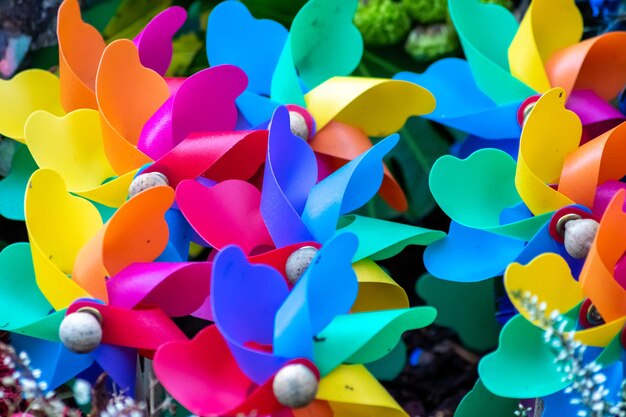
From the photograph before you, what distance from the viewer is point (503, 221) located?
742 mm

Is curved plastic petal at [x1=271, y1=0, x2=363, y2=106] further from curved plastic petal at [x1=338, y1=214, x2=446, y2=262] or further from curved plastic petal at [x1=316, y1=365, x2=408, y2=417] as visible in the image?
curved plastic petal at [x1=316, y1=365, x2=408, y2=417]

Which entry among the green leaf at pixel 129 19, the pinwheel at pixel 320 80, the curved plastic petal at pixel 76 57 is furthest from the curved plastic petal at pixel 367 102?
the green leaf at pixel 129 19

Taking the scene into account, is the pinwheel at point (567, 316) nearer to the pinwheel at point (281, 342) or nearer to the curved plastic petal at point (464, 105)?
the pinwheel at point (281, 342)

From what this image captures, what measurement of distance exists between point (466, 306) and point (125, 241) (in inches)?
17.3

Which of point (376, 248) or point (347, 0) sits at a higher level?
point (347, 0)

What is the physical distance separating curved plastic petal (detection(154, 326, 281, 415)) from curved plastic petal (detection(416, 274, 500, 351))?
382 millimetres

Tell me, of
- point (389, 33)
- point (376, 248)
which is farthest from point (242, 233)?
point (389, 33)

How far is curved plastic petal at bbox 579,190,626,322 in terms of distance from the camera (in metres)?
0.60

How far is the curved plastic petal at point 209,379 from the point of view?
1.95 feet

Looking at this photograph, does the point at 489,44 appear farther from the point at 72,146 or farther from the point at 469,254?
the point at 72,146

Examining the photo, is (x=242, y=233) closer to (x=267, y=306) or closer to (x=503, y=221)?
(x=267, y=306)

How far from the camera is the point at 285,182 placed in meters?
0.74

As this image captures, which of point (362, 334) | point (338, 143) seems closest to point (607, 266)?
point (362, 334)

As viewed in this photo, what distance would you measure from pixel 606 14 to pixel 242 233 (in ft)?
1.62
